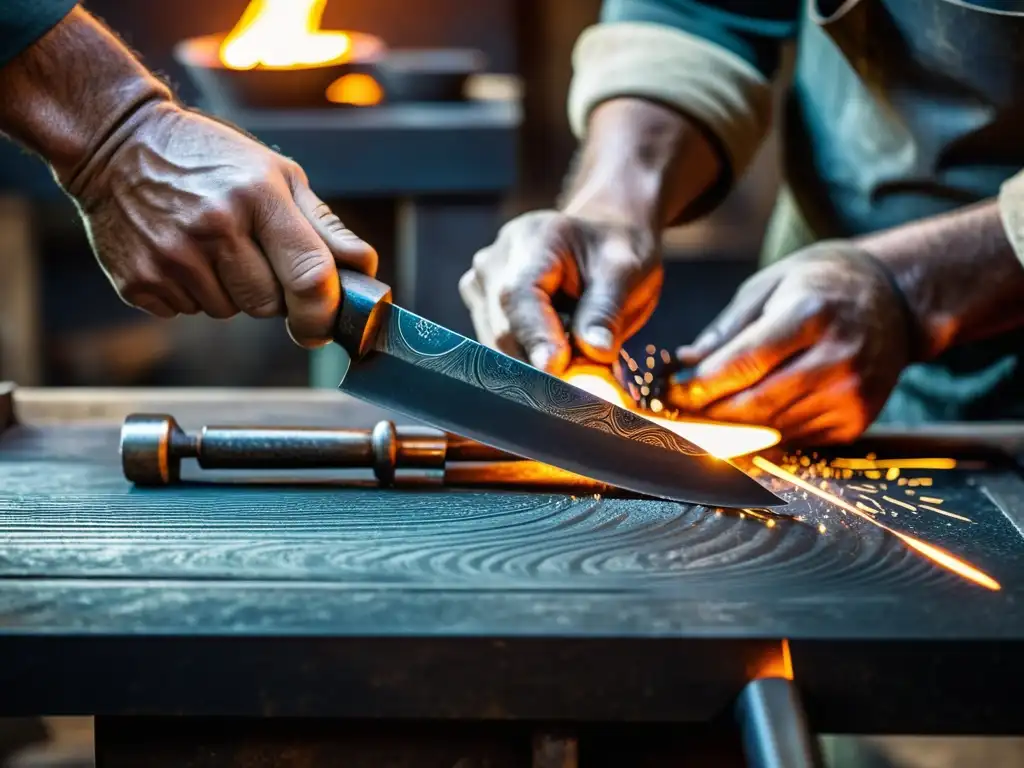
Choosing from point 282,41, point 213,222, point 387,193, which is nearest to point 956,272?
point 213,222

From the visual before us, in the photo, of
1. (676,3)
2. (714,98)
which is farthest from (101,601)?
(676,3)

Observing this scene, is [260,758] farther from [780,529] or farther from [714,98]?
[714,98]

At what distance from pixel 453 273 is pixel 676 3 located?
88 centimetres

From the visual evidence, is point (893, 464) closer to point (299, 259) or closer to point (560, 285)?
point (560, 285)

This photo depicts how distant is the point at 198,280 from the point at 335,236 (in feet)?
0.48

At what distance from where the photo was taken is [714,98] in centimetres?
167

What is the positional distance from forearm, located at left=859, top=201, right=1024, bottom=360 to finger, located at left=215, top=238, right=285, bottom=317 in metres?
0.70

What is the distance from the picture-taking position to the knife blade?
111 cm

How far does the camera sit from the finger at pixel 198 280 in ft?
3.67

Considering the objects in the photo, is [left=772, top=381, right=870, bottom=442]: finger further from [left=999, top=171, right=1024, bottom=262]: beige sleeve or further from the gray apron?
the gray apron

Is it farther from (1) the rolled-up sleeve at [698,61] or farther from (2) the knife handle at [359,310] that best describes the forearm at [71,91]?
(1) the rolled-up sleeve at [698,61]

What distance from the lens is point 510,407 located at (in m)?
1.12

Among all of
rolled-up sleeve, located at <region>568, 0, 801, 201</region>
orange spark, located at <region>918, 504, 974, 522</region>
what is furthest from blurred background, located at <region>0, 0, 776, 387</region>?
orange spark, located at <region>918, 504, 974, 522</region>

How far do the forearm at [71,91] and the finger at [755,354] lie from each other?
2.14ft
